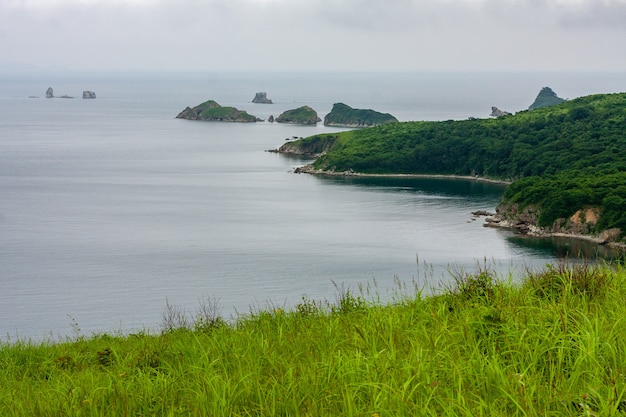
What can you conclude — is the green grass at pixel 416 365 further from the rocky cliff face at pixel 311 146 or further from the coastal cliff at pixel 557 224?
the rocky cliff face at pixel 311 146

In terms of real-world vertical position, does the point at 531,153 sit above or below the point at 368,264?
above

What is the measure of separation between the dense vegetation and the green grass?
98064 mm

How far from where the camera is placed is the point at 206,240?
86.9 meters

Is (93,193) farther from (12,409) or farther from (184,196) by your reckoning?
(12,409)

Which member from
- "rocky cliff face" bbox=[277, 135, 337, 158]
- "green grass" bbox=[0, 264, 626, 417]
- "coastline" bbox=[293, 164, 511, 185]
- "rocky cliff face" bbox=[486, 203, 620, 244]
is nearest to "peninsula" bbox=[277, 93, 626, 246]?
"rocky cliff face" bbox=[486, 203, 620, 244]

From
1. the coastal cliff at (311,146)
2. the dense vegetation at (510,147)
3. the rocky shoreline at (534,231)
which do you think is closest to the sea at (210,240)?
the rocky shoreline at (534,231)

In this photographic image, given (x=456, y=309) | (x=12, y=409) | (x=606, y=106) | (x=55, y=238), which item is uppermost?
(x=606, y=106)

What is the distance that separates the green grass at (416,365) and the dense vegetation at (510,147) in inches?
3861

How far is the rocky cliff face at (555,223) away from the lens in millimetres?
89125

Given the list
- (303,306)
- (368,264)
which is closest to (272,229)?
(368,264)

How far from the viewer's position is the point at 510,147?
490ft

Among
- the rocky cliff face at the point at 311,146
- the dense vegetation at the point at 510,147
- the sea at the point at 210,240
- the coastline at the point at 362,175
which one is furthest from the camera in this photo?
the rocky cliff face at the point at 311,146

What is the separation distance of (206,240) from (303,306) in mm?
76386

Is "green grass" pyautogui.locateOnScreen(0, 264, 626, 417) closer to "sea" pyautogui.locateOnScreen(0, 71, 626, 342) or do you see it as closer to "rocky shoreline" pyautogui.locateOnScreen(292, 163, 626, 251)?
"sea" pyautogui.locateOnScreen(0, 71, 626, 342)
